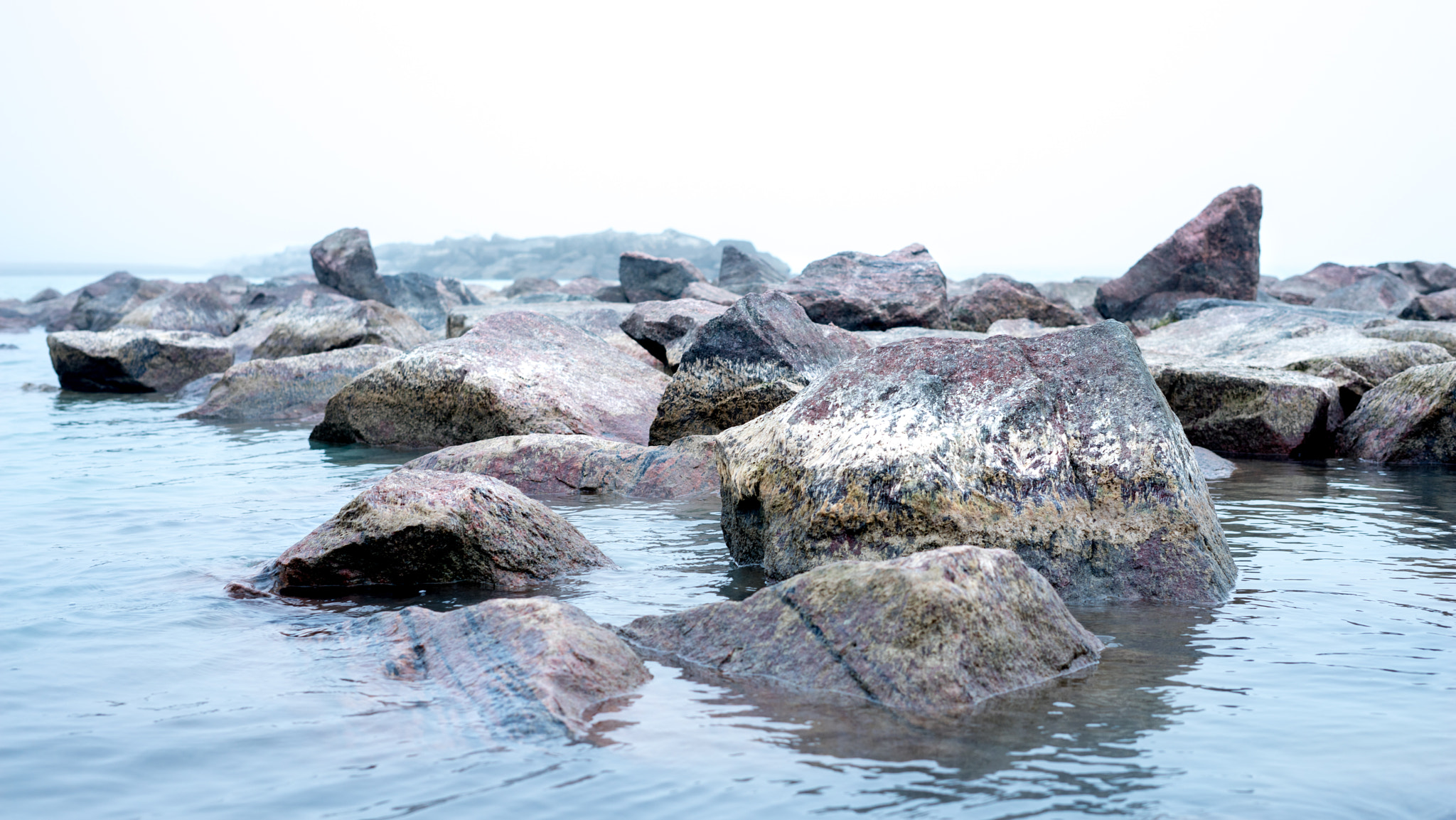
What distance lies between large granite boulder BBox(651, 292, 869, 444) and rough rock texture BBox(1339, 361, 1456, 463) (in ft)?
20.0

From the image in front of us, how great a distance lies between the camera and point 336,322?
66.2 ft

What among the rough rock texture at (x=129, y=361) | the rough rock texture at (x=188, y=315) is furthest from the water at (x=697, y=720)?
the rough rock texture at (x=188, y=315)

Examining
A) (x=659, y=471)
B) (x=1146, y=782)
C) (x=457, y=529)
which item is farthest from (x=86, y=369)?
(x=1146, y=782)

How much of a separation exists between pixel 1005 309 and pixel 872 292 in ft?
13.1

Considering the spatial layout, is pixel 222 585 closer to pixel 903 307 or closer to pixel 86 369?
pixel 903 307

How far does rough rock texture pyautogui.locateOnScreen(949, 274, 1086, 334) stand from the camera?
21.5 meters

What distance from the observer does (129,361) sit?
65.8 ft

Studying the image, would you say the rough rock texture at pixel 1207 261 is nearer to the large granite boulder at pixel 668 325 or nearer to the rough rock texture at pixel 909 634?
the large granite boulder at pixel 668 325

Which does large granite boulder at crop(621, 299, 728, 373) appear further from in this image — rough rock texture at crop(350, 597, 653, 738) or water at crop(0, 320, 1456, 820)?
rough rock texture at crop(350, 597, 653, 738)

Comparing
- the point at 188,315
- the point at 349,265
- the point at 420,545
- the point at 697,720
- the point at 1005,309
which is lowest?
the point at 697,720

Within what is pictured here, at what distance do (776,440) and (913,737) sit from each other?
3105 millimetres

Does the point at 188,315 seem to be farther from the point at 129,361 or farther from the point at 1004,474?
the point at 1004,474

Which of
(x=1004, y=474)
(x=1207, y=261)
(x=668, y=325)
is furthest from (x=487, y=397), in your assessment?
(x=1207, y=261)

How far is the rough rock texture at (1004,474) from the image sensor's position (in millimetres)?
6348
